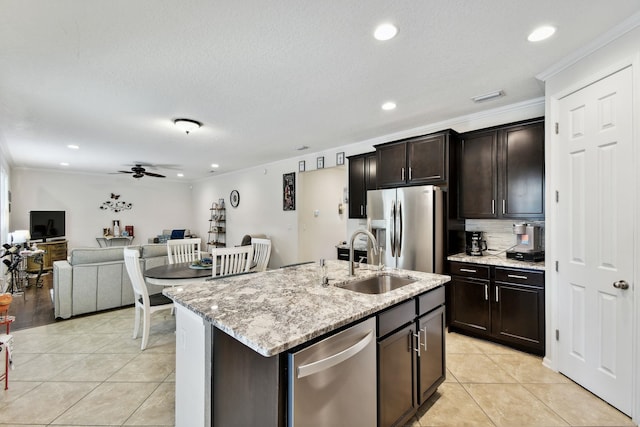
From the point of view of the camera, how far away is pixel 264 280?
2.06 metres

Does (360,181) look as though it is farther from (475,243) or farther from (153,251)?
(153,251)

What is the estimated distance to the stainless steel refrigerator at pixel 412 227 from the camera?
3.27m

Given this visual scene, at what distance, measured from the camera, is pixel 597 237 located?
2.14 metres

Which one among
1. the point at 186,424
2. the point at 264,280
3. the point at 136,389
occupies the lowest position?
the point at 136,389

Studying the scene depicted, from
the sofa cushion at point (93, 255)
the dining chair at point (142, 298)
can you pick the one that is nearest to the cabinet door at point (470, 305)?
the dining chair at point (142, 298)

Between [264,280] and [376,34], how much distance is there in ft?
6.17

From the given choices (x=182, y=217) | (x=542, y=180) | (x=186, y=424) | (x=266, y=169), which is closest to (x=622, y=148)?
(x=542, y=180)

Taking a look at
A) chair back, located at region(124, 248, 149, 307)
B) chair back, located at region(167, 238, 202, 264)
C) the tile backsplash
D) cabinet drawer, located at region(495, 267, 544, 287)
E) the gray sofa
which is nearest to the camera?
cabinet drawer, located at region(495, 267, 544, 287)

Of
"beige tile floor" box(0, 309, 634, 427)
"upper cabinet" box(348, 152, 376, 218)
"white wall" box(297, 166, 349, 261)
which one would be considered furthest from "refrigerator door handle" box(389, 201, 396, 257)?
"white wall" box(297, 166, 349, 261)

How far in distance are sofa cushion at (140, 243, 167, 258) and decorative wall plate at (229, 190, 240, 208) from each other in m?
3.26

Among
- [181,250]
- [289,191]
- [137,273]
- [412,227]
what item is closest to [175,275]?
[137,273]

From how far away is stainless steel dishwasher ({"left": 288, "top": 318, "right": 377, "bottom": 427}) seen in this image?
3.64ft

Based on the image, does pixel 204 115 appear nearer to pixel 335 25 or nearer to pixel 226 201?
pixel 335 25

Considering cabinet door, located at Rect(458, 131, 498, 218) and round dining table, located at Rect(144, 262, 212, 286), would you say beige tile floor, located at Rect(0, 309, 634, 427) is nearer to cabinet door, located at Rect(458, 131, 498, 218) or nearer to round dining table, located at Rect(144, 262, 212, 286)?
round dining table, located at Rect(144, 262, 212, 286)
